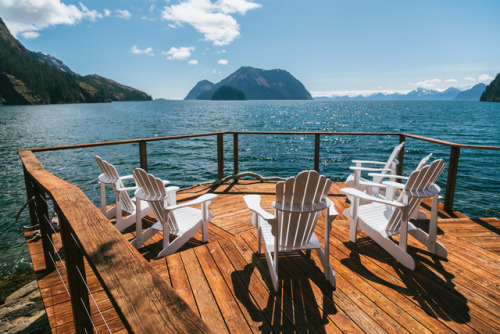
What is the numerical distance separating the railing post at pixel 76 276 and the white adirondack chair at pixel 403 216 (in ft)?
7.47

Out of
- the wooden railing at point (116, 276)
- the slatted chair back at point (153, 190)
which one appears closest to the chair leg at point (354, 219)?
the slatted chair back at point (153, 190)

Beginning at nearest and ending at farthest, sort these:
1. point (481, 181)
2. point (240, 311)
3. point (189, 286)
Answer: point (240, 311) → point (189, 286) → point (481, 181)

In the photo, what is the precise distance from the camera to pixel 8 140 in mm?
23500

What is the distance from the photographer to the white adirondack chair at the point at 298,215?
223 cm

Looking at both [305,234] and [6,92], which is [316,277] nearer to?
[305,234]

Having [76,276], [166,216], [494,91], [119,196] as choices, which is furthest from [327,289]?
[494,91]

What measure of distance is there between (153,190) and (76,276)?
1683mm

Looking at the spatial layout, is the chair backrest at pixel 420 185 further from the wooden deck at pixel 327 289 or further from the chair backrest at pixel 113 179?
the chair backrest at pixel 113 179

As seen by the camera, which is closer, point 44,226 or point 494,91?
point 44,226

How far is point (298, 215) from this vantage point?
2367 millimetres

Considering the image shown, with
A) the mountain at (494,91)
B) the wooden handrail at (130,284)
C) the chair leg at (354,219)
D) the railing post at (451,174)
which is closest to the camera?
the wooden handrail at (130,284)

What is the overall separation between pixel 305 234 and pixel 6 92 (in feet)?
367

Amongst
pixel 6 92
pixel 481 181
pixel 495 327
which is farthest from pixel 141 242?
pixel 6 92

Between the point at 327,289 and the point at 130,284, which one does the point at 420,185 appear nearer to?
the point at 327,289
